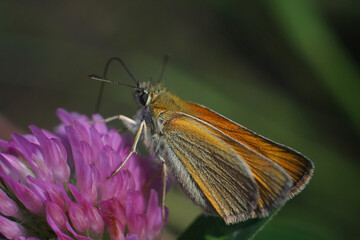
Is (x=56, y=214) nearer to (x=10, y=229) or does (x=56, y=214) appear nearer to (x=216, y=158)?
(x=10, y=229)

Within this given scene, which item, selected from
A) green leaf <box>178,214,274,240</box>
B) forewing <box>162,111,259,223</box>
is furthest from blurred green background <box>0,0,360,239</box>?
forewing <box>162,111,259,223</box>

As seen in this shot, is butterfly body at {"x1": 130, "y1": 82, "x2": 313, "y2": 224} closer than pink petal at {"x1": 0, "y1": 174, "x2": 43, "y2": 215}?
No

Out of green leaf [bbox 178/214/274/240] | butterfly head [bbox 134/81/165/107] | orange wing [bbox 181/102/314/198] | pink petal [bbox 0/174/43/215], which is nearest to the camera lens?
pink petal [bbox 0/174/43/215]

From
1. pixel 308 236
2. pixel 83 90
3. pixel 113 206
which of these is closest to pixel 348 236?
pixel 308 236

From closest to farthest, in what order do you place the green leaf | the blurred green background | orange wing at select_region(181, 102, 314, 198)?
orange wing at select_region(181, 102, 314, 198), the green leaf, the blurred green background

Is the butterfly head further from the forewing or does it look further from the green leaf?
the green leaf

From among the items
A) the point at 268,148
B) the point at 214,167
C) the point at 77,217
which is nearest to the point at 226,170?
the point at 214,167
